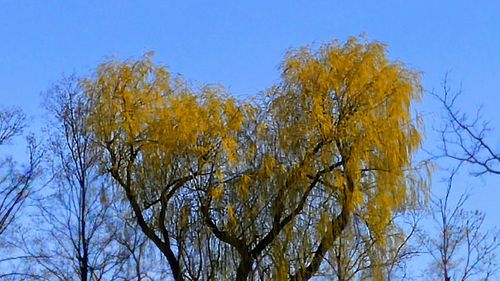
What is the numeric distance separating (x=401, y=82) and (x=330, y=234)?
8.09ft

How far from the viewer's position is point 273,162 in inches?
464

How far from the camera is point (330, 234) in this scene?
37.2 feet

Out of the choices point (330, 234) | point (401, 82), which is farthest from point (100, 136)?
point (401, 82)

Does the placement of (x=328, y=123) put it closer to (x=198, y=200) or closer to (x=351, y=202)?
(x=351, y=202)

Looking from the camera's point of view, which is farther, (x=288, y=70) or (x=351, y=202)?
(x=288, y=70)

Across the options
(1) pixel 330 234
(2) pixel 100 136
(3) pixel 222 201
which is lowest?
(1) pixel 330 234

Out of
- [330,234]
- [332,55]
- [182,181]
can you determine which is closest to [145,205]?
[182,181]

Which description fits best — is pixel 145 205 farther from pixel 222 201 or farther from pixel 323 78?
pixel 323 78

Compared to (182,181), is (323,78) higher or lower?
higher

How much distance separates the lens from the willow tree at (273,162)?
1154 cm

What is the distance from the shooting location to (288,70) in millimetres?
12125

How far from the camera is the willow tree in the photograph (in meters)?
11.5

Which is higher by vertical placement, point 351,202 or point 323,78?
point 323,78

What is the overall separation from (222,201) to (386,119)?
2.62 m
